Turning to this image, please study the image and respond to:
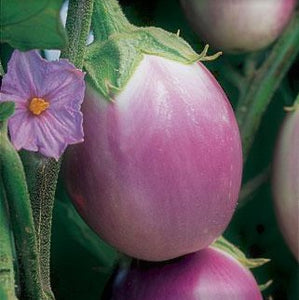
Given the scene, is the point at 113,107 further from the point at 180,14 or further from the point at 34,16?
the point at 180,14

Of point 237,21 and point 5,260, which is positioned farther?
point 237,21

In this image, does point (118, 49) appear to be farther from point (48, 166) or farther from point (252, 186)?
point (252, 186)

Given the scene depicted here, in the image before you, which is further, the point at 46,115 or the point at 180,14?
the point at 180,14

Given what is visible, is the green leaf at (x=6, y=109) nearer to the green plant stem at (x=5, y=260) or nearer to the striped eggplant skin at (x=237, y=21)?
the green plant stem at (x=5, y=260)

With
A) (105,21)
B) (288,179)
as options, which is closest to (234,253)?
(288,179)

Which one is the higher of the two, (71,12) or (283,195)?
(71,12)

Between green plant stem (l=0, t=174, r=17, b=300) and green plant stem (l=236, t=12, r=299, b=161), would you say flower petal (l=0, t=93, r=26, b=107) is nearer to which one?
green plant stem (l=0, t=174, r=17, b=300)

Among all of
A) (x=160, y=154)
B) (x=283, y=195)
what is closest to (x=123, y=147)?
(x=160, y=154)

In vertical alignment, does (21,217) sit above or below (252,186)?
above
